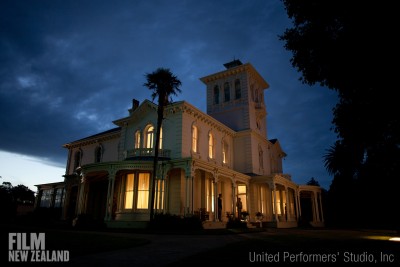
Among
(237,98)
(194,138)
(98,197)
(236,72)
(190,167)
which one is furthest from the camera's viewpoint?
(236,72)

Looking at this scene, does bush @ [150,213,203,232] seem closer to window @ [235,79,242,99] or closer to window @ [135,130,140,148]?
window @ [135,130,140,148]

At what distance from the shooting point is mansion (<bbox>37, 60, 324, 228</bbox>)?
20109 mm

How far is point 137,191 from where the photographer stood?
2070cm

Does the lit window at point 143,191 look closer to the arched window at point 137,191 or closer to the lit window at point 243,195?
the arched window at point 137,191

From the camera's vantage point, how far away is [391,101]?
850 centimetres

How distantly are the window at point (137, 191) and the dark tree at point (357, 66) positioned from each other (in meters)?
13.7

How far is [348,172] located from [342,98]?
6262 millimetres

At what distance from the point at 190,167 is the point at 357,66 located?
12.4 meters

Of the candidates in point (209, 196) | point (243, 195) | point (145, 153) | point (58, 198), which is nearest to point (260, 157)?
point (243, 195)

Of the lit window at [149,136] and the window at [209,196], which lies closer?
the window at [209,196]

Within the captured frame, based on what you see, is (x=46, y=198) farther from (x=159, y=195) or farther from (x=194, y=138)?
(x=194, y=138)

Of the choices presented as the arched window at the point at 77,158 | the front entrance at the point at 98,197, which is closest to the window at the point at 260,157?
the front entrance at the point at 98,197

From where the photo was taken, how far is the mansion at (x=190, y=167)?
66.0 feet

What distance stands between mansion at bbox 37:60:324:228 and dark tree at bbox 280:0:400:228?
10.5m
